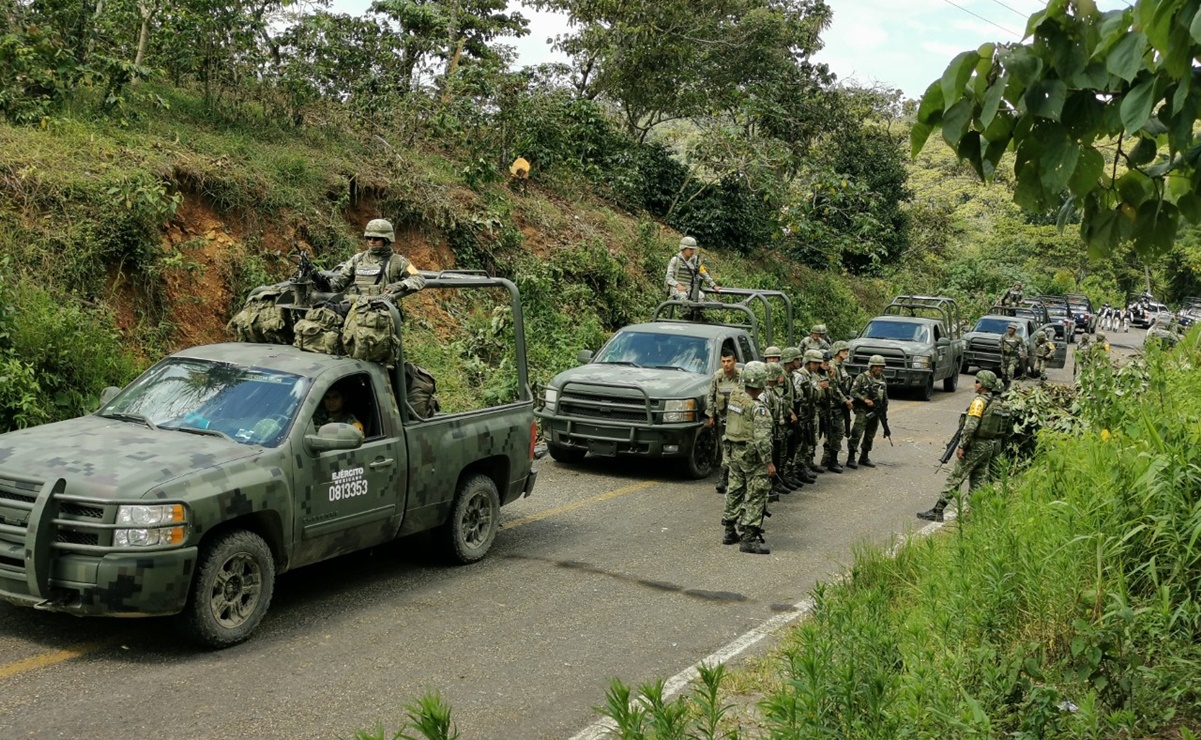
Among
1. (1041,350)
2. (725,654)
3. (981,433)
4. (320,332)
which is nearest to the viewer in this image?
(725,654)

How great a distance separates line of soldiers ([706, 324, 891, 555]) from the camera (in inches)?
386

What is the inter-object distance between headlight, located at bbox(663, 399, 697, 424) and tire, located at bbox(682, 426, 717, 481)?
23cm

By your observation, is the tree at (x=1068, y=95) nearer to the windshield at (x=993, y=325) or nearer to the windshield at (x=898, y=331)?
the windshield at (x=898, y=331)

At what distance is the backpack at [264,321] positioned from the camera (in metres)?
8.37

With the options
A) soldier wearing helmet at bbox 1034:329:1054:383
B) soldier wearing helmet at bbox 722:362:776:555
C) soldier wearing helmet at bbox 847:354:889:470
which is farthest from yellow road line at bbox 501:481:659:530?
soldier wearing helmet at bbox 1034:329:1054:383

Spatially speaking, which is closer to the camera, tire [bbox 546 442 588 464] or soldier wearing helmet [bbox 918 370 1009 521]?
soldier wearing helmet [bbox 918 370 1009 521]

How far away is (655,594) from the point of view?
326 inches

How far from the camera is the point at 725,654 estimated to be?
7.03 metres

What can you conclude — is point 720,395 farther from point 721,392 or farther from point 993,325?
point 993,325

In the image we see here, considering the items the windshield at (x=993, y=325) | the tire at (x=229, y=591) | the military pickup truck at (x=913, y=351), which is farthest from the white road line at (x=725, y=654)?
the windshield at (x=993, y=325)

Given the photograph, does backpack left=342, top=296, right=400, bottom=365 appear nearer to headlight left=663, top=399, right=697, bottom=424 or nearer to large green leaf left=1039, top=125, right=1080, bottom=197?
headlight left=663, top=399, right=697, bottom=424

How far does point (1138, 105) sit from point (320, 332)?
5.88m

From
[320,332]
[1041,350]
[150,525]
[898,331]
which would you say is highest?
[320,332]

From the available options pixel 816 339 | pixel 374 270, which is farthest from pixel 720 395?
pixel 374 270
